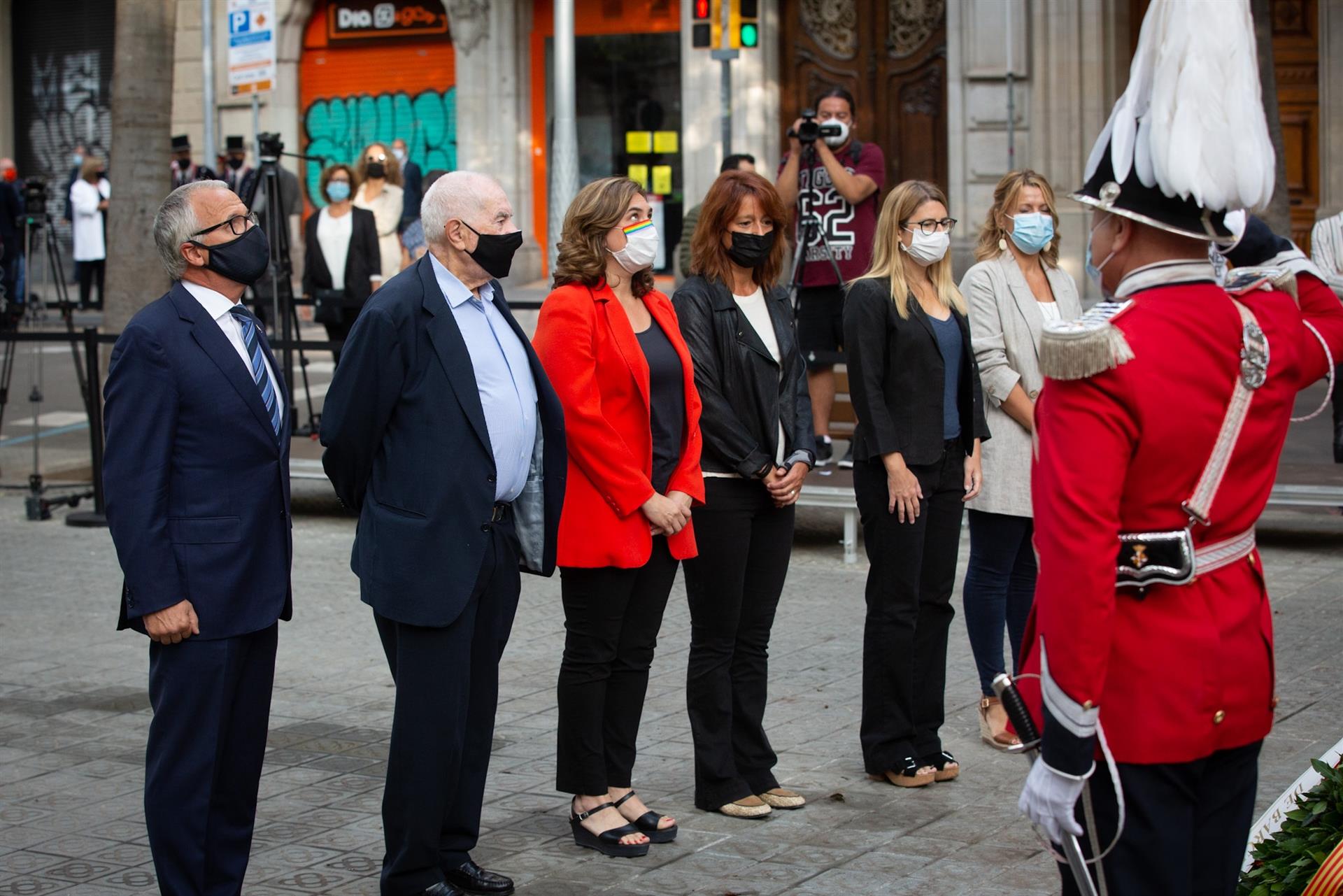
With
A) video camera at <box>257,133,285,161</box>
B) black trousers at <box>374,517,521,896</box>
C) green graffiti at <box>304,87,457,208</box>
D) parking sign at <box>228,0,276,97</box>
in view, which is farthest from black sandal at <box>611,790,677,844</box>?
green graffiti at <box>304,87,457,208</box>

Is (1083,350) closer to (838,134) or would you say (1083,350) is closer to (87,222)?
(838,134)

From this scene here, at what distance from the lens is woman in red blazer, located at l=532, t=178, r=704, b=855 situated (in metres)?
5.32

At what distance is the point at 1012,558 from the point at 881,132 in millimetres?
14564

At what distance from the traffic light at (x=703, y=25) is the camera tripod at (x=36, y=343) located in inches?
214

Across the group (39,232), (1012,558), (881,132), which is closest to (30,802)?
(1012,558)

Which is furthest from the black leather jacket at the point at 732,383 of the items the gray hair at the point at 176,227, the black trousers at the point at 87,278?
the black trousers at the point at 87,278

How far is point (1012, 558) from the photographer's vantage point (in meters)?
6.54

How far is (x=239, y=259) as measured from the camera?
4.75 metres

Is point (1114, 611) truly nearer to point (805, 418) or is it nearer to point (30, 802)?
point (805, 418)

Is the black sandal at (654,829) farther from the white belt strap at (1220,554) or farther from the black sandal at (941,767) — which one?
the white belt strap at (1220,554)

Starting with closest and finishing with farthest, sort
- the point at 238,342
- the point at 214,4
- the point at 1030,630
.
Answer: the point at 1030,630 → the point at 238,342 → the point at 214,4

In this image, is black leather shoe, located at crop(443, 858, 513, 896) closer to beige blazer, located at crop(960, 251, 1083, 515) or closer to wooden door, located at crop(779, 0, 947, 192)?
beige blazer, located at crop(960, 251, 1083, 515)

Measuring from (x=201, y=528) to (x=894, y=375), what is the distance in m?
2.53

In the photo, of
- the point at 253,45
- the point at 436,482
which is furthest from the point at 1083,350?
the point at 253,45
